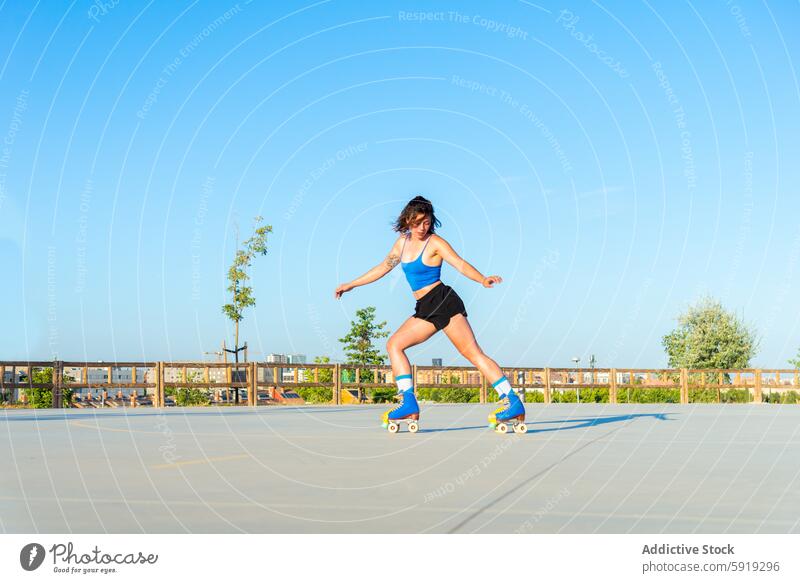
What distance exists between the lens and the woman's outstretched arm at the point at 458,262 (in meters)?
8.87

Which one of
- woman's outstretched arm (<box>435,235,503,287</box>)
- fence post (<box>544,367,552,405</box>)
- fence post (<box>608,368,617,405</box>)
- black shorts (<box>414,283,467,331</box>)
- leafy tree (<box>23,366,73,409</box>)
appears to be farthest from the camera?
fence post (<box>608,368,617,405</box>)

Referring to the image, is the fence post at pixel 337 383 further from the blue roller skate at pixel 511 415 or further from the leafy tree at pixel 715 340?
the leafy tree at pixel 715 340

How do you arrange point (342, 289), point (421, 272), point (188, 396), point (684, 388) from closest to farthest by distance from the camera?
point (421, 272), point (342, 289), point (188, 396), point (684, 388)

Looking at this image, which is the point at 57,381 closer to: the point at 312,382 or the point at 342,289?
the point at 312,382

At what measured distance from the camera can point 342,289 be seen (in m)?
9.56

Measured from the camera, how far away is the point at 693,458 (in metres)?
6.76

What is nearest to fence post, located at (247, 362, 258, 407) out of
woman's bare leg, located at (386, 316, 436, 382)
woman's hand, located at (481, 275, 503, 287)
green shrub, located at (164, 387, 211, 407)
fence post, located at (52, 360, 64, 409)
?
green shrub, located at (164, 387, 211, 407)

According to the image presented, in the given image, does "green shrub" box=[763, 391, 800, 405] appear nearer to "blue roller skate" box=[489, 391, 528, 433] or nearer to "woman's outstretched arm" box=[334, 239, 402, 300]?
"blue roller skate" box=[489, 391, 528, 433]

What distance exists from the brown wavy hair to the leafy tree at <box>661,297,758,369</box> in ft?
141

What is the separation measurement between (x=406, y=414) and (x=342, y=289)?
4.88 ft

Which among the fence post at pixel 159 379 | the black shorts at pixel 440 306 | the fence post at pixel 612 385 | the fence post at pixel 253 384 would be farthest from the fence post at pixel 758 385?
the black shorts at pixel 440 306

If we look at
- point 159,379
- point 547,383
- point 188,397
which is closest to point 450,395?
point 547,383

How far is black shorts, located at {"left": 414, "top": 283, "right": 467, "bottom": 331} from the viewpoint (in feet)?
30.5

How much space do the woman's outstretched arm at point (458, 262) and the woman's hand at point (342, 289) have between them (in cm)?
105
